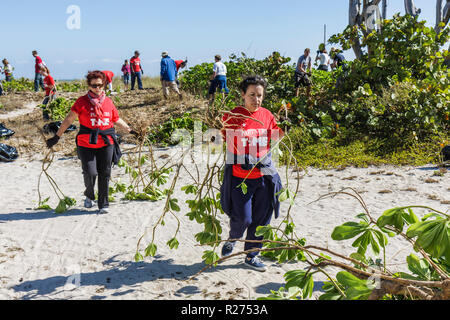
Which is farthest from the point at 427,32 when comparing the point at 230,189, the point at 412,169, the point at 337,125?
the point at 230,189

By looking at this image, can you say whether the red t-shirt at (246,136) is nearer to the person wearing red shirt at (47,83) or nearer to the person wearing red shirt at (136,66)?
the person wearing red shirt at (47,83)

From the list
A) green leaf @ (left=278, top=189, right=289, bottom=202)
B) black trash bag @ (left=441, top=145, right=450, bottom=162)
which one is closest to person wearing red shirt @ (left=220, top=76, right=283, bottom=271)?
green leaf @ (left=278, top=189, right=289, bottom=202)

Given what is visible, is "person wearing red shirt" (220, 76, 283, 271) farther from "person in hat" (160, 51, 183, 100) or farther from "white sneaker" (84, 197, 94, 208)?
"person in hat" (160, 51, 183, 100)

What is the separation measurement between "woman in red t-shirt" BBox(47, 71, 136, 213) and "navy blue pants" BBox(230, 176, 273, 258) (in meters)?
1.80

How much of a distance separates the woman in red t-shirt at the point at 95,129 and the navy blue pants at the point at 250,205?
5.92 feet

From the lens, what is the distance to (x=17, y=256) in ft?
11.5

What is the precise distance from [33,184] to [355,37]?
7.74 m

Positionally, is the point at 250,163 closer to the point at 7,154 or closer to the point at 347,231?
the point at 347,231

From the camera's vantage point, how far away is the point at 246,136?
2.90 metres

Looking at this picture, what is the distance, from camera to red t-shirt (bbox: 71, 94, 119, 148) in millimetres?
4219

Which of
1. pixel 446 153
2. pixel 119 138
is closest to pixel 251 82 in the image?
pixel 446 153

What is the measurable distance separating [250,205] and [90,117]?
88.0 inches

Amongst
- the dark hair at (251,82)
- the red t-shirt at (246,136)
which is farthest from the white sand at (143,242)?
the dark hair at (251,82)

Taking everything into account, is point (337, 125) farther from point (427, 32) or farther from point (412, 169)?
point (427, 32)
